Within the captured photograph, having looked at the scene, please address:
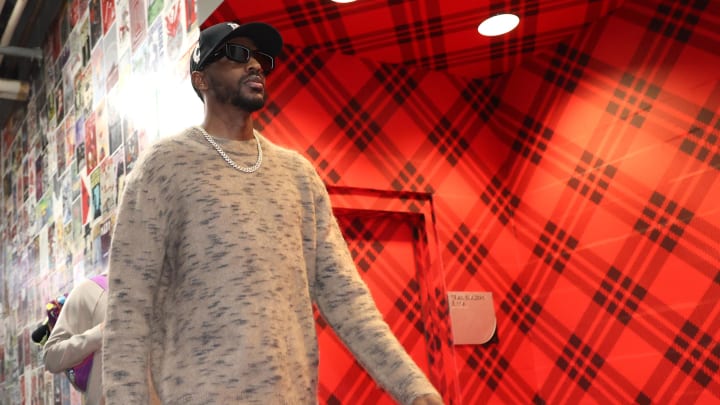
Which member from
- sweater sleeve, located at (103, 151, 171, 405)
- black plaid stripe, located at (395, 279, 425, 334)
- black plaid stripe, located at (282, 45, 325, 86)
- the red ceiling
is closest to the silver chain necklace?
sweater sleeve, located at (103, 151, 171, 405)

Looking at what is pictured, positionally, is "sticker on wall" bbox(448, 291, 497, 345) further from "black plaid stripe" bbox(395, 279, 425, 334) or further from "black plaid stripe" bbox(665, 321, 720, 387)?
"black plaid stripe" bbox(665, 321, 720, 387)

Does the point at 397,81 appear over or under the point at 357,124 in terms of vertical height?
over

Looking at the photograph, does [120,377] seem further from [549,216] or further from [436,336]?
[549,216]

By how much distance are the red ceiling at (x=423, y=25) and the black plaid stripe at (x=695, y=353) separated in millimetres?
1500

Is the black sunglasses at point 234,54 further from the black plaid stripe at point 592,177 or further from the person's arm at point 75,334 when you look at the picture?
the black plaid stripe at point 592,177

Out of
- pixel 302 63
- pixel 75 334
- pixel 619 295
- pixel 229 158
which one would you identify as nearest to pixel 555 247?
pixel 619 295

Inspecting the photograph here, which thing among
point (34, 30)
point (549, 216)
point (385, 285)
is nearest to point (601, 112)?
point (549, 216)

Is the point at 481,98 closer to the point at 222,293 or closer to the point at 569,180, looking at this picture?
the point at 569,180

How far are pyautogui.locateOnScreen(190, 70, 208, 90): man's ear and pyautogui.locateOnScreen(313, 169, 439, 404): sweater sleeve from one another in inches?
13.1

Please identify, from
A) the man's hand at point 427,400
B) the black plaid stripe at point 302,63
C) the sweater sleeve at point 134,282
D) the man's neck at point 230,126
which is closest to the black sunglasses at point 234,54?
the man's neck at point 230,126

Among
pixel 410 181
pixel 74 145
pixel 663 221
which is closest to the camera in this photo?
pixel 663 221

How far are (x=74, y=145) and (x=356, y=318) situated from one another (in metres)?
3.78

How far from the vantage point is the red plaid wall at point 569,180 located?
3359 millimetres

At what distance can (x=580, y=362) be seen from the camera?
12.3 feet
